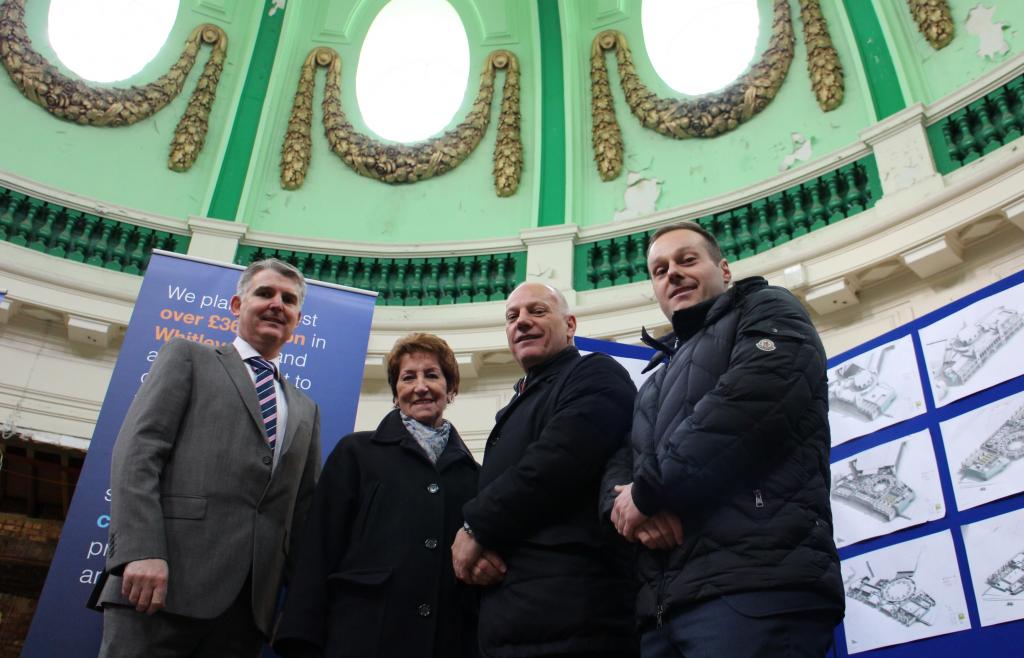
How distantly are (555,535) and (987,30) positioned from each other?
5.90 meters

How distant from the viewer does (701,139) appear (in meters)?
7.65

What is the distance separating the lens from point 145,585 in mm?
2279

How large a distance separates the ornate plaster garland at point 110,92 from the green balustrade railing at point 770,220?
384 cm

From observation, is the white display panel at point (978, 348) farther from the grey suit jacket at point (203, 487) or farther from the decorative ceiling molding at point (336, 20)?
the decorative ceiling molding at point (336, 20)

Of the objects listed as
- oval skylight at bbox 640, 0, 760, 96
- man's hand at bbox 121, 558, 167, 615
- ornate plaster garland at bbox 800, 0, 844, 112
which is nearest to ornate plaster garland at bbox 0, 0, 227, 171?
oval skylight at bbox 640, 0, 760, 96

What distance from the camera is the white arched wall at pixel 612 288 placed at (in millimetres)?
5344

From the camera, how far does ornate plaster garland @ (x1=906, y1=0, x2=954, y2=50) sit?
6.65m

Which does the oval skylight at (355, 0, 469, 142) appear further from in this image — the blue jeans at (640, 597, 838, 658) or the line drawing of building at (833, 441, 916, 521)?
the blue jeans at (640, 597, 838, 658)

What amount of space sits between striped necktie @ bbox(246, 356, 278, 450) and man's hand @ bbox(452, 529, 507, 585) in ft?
2.52

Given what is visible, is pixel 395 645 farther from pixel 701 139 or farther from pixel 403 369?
pixel 701 139

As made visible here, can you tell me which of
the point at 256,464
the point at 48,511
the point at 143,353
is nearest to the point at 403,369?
the point at 256,464

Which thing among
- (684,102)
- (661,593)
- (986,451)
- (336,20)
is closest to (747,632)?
(661,593)

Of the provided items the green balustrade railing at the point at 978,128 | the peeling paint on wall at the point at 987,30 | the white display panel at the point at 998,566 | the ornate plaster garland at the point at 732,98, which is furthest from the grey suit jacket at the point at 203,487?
the peeling paint on wall at the point at 987,30

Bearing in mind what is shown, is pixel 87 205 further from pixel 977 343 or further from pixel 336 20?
pixel 977 343
